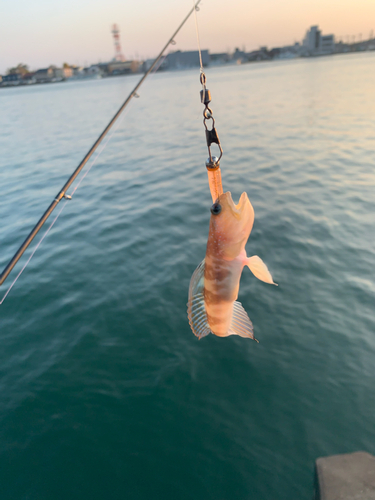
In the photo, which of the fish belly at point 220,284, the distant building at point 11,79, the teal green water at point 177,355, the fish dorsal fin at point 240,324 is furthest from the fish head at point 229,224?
the distant building at point 11,79

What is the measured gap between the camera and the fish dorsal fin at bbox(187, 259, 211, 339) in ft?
9.52

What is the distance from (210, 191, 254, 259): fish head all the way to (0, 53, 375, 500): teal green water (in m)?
4.22

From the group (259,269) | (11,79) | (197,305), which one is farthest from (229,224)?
(11,79)

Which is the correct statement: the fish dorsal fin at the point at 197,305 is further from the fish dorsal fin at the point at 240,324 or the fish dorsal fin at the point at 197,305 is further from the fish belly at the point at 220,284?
the fish dorsal fin at the point at 240,324

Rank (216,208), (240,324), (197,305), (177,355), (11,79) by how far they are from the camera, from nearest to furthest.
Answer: (216,208) < (197,305) < (240,324) < (177,355) < (11,79)

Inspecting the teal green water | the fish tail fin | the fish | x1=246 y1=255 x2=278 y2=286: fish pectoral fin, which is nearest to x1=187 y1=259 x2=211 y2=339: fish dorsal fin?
the fish

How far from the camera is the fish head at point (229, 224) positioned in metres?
2.70

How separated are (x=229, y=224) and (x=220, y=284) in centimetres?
49

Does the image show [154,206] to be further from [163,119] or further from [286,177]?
[163,119]

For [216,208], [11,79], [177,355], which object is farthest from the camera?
[11,79]

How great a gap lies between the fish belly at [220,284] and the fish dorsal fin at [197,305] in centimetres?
5

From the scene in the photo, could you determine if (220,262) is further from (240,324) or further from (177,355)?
(177,355)

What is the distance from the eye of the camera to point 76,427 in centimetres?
600

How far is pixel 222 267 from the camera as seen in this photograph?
2.80 metres
